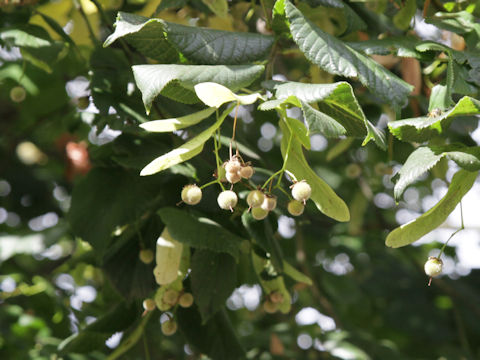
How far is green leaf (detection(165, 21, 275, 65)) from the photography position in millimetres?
1083

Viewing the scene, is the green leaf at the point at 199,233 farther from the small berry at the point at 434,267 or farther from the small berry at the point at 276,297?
the small berry at the point at 434,267

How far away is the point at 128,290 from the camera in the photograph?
1.49 meters

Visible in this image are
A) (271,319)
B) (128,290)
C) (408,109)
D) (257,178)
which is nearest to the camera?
(257,178)

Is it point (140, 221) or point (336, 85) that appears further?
point (140, 221)

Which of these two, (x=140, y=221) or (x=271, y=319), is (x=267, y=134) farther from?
(x=140, y=221)


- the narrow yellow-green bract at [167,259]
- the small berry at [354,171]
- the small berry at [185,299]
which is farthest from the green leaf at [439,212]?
the small berry at [354,171]

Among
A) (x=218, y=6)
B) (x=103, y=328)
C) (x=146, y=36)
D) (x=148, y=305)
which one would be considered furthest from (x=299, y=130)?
(x=103, y=328)

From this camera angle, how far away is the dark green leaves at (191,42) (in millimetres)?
1073

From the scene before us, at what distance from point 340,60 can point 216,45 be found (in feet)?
0.69

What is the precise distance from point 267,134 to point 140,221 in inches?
66.7

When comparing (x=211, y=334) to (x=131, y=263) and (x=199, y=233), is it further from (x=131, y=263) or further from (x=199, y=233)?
(x=199, y=233)

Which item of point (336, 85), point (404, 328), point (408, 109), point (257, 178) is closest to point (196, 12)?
point (408, 109)

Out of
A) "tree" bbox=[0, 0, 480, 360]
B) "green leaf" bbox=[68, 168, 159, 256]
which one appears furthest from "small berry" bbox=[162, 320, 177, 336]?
"green leaf" bbox=[68, 168, 159, 256]

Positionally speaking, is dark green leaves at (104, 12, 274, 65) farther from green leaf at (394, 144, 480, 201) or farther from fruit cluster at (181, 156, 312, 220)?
green leaf at (394, 144, 480, 201)
